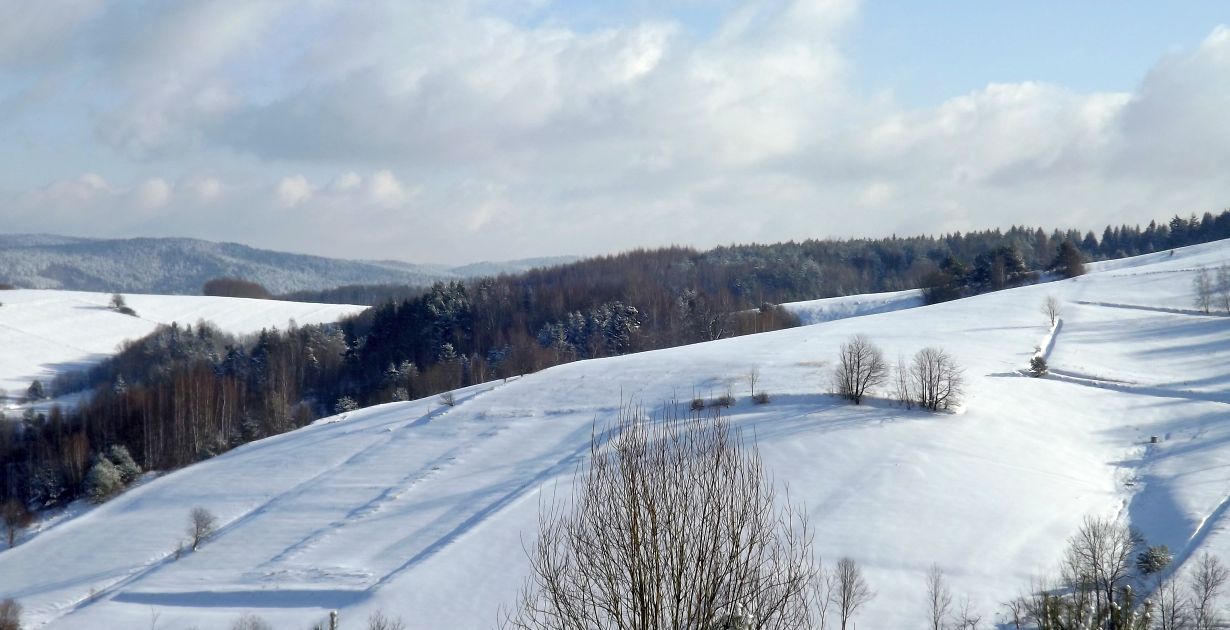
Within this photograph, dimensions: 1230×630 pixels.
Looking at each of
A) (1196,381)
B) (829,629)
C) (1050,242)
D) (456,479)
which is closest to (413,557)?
(456,479)

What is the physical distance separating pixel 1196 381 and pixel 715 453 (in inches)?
1951

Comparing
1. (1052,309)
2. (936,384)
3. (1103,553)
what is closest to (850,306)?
(1052,309)

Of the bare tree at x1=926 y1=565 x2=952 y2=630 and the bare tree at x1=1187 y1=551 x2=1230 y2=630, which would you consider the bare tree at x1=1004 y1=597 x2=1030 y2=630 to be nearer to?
the bare tree at x1=926 y1=565 x2=952 y2=630

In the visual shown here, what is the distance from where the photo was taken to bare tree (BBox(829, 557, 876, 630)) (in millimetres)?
23672

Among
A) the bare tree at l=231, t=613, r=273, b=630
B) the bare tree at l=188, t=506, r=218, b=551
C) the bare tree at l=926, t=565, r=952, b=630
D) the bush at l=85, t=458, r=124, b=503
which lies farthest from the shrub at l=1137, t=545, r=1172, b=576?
the bush at l=85, t=458, r=124, b=503

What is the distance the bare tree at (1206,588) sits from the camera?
21.1m

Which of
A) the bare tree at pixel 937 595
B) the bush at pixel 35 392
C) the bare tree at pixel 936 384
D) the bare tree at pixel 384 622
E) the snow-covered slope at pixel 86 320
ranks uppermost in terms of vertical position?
the snow-covered slope at pixel 86 320

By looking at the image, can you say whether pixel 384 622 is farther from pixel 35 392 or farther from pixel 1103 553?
pixel 35 392

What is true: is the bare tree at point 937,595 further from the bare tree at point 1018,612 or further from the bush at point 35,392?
the bush at point 35,392

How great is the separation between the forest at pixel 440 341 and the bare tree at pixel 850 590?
34.8m

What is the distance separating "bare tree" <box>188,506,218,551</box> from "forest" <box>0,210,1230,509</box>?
17.7m

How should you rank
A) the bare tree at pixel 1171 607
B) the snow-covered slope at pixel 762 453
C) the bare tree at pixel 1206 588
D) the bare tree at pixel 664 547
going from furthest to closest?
the snow-covered slope at pixel 762 453 < the bare tree at pixel 1171 607 < the bare tree at pixel 1206 588 < the bare tree at pixel 664 547

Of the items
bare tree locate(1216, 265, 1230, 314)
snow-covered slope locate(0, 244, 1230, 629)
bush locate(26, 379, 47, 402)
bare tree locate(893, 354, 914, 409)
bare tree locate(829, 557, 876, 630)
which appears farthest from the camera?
bush locate(26, 379, 47, 402)

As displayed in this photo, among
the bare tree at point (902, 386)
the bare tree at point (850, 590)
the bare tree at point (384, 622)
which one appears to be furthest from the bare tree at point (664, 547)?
the bare tree at point (902, 386)
